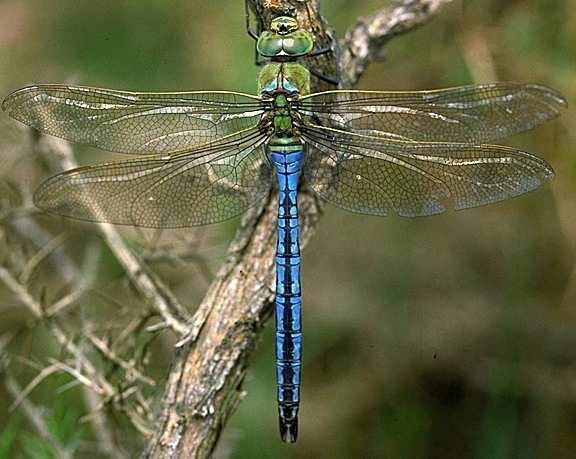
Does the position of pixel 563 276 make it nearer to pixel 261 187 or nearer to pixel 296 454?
pixel 296 454

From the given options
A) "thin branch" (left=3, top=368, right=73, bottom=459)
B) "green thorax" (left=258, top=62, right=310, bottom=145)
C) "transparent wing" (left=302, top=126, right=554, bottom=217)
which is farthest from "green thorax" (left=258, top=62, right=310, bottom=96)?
"thin branch" (left=3, top=368, right=73, bottom=459)

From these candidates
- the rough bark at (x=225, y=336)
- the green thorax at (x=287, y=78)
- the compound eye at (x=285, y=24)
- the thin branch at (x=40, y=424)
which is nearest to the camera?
the rough bark at (x=225, y=336)

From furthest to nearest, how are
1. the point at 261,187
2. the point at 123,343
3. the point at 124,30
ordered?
the point at 124,30
the point at 123,343
the point at 261,187

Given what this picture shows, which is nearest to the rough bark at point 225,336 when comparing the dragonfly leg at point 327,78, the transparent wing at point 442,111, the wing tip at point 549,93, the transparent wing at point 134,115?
the dragonfly leg at point 327,78

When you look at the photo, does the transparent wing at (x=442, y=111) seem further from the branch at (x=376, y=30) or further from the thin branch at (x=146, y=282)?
the thin branch at (x=146, y=282)

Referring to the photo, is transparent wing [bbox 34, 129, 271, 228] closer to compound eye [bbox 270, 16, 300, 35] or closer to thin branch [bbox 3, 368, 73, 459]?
compound eye [bbox 270, 16, 300, 35]

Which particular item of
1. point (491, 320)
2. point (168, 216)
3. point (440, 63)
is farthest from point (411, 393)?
point (168, 216)

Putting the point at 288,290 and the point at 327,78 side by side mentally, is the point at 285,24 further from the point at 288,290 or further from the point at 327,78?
the point at 288,290
